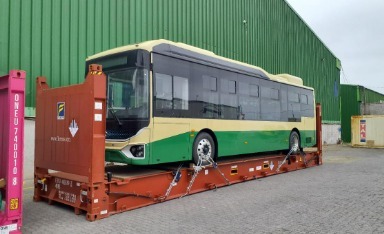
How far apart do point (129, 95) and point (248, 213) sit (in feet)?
10.7

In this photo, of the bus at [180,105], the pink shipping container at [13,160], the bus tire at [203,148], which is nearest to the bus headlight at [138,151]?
the bus at [180,105]

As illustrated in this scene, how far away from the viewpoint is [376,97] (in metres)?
41.9

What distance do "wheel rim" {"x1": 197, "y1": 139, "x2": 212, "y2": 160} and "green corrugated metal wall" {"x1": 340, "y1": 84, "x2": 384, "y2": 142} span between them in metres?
30.2

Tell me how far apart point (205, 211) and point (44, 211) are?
306 centimetres

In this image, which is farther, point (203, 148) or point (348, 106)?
point (348, 106)

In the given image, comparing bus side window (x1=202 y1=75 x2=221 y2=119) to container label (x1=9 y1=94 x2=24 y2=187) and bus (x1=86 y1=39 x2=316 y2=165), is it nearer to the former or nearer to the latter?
bus (x1=86 y1=39 x2=316 y2=165)

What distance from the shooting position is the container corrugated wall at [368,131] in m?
25.6

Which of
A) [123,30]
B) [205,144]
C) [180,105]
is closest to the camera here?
[180,105]

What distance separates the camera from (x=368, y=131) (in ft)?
86.1

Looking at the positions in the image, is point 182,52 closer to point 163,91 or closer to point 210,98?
point 163,91

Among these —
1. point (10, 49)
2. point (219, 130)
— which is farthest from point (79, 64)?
point (219, 130)

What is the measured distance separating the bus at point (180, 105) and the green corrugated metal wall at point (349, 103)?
26674mm

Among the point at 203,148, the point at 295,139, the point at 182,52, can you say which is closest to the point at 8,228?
the point at 203,148

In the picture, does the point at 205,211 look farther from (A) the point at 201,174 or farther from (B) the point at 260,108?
(B) the point at 260,108
